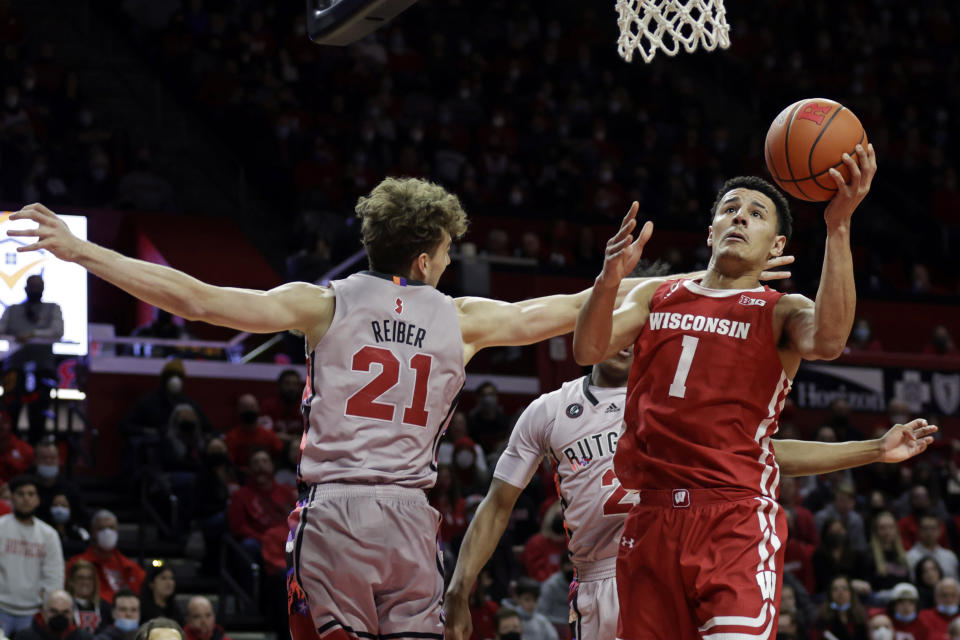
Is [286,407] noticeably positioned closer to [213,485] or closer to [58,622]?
[213,485]

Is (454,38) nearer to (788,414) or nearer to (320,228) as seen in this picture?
(320,228)

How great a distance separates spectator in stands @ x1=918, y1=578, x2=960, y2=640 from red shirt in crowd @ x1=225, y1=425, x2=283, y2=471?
6.51 m

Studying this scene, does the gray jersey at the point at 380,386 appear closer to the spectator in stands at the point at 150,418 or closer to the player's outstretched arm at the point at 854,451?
the player's outstretched arm at the point at 854,451

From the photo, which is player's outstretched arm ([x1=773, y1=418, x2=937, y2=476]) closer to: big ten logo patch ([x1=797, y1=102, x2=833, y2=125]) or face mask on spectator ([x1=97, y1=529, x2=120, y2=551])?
big ten logo patch ([x1=797, y1=102, x2=833, y2=125])

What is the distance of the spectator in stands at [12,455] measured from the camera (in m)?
13.1

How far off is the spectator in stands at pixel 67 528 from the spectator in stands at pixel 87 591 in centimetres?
97

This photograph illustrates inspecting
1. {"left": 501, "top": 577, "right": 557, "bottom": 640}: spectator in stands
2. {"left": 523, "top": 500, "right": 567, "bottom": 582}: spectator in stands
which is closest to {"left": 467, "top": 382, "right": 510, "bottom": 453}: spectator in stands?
{"left": 523, "top": 500, "right": 567, "bottom": 582}: spectator in stands

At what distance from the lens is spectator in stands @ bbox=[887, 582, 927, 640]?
13445mm

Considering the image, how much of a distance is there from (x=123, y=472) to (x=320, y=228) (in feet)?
16.6

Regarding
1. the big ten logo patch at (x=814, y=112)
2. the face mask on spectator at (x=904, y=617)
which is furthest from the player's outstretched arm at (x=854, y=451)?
the face mask on spectator at (x=904, y=617)

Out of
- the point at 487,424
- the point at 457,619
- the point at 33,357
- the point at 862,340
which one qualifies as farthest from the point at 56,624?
the point at 862,340

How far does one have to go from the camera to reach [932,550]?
1485 cm

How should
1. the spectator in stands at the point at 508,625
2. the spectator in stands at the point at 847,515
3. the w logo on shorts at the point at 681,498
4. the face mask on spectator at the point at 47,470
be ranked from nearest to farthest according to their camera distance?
1. the w logo on shorts at the point at 681,498
2. the spectator in stands at the point at 508,625
3. the face mask on spectator at the point at 47,470
4. the spectator in stands at the point at 847,515

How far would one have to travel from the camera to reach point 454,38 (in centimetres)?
Answer: 2402
